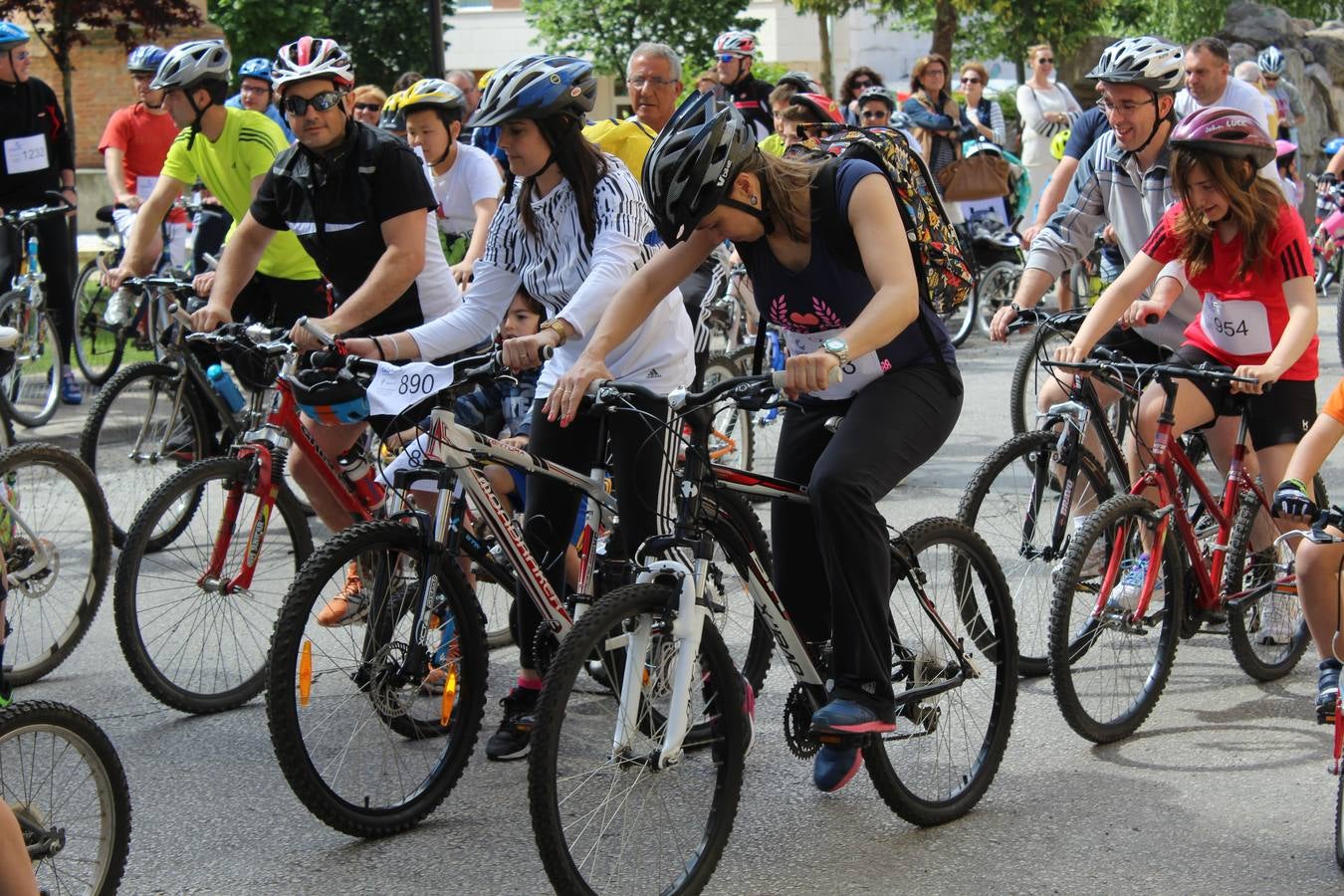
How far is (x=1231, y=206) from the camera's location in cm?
532

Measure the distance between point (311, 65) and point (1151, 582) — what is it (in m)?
3.09

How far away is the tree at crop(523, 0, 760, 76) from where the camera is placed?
125 ft

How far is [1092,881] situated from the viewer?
13.3 ft

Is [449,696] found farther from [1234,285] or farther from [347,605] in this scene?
[1234,285]

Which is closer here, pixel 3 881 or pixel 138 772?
pixel 3 881

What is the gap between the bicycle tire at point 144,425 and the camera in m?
7.04

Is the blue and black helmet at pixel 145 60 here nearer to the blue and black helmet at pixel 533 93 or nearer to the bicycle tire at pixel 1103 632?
the blue and black helmet at pixel 533 93

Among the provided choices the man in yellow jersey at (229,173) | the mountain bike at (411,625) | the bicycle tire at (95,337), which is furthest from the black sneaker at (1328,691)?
the bicycle tire at (95,337)

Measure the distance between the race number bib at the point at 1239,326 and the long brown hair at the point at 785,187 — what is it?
2122 mm

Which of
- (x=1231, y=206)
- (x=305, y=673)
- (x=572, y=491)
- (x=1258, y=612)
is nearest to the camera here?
(x=305, y=673)

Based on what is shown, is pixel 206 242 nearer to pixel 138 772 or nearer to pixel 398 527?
pixel 138 772

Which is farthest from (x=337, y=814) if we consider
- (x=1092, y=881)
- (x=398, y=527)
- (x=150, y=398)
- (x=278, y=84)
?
(x=150, y=398)

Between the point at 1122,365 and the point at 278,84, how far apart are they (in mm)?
2812

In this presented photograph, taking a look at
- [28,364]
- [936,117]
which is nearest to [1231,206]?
[28,364]
